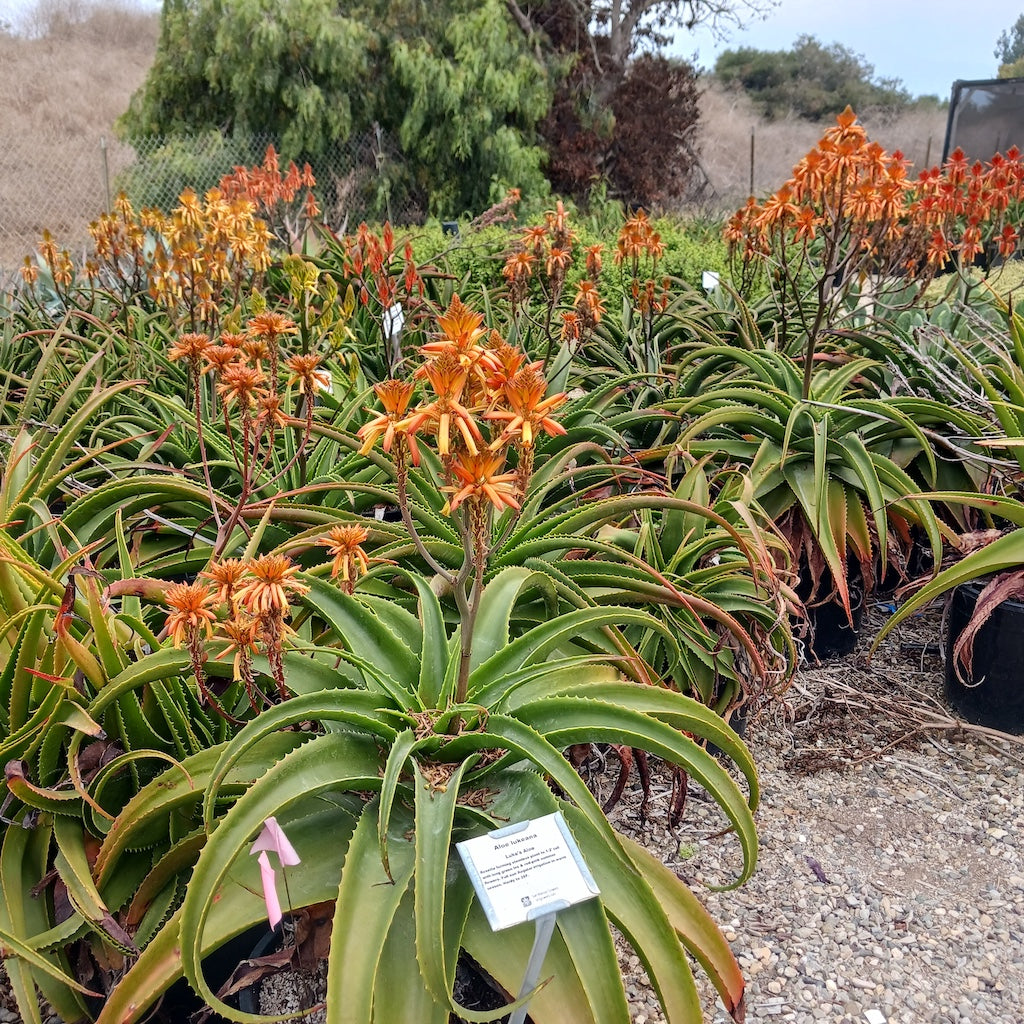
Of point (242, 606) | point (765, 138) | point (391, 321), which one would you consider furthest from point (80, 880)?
point (765, 138)

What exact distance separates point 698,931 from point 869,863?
3.00 ft

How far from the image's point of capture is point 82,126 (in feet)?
55.6

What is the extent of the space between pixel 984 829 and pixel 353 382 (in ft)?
7.17

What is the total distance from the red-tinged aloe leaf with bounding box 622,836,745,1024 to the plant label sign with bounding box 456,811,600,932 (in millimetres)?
183

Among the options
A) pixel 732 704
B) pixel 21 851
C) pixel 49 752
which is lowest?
pixel 732 704

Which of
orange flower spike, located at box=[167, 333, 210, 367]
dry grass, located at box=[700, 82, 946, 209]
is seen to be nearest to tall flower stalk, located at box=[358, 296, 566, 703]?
orange flower spike, located at box=[167, 333, 210, 367]

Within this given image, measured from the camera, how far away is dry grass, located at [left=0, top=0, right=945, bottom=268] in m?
11.7

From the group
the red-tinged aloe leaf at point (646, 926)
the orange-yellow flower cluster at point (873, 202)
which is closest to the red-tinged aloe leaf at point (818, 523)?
the orange-yellow flower cluster at point (873, 202)

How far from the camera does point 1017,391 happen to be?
7.94ft

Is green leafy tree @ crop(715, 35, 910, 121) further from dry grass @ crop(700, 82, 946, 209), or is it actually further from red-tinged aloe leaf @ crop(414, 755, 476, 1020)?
red-tinged aloe leaf @ crop(414, 755, 476, 1020)

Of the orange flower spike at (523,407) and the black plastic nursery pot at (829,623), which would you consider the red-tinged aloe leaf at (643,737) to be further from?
the black plastic nursery pot at (829,623)

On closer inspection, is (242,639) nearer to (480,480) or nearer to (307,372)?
(480,480)

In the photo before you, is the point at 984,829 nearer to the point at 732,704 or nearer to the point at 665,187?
the point at 732,704

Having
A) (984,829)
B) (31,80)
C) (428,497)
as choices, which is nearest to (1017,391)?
(984,829)
